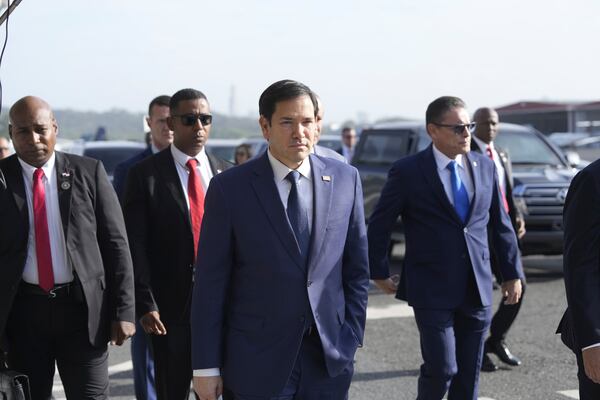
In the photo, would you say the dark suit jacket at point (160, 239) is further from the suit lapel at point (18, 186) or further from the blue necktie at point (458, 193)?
the blue necktie at point (458, 193)

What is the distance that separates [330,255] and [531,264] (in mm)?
10956

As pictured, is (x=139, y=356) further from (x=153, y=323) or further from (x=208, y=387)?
(x=208, y=387)

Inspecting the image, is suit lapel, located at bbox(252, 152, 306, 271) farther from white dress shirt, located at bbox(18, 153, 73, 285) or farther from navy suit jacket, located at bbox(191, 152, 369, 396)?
white dress shirt, located at bbox(18, 153, 73, 285)

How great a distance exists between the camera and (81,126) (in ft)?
340

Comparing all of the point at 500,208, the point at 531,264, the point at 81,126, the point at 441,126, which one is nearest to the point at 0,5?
the point at 441,126

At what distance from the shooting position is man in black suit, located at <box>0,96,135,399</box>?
15.7 ft

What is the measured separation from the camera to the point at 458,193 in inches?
237

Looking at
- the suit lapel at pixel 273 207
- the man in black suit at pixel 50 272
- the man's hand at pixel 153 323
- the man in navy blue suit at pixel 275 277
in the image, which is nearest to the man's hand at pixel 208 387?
the man in navy blue suit at pixel 275 277

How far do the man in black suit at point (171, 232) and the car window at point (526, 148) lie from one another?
8.57 meters

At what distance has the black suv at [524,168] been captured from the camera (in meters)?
12.8

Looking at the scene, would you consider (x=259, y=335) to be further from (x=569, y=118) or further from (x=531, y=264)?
(x=569, y=118)

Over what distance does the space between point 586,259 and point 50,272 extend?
7.92 feet

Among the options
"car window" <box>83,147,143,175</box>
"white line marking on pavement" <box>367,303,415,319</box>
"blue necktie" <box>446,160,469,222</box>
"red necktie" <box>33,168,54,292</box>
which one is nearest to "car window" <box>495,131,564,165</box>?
"white line marking on pavement" <box>367,303,415,319</box>

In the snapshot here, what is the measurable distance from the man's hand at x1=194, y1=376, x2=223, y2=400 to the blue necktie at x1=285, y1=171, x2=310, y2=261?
1.94 feet
